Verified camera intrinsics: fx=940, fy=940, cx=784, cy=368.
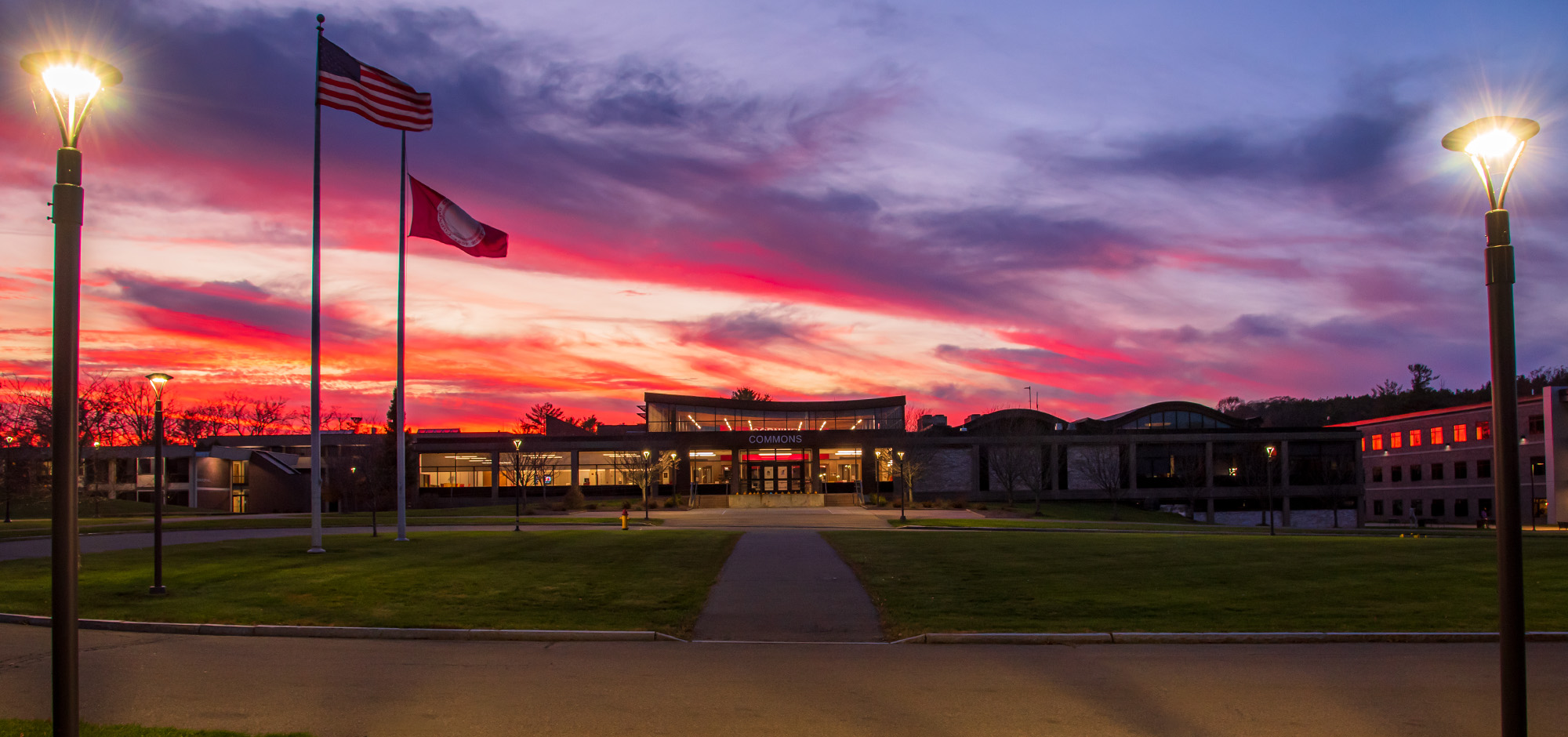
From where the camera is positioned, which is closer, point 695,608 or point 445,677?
point 445,677

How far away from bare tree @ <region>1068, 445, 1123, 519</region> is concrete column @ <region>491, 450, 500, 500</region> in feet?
158

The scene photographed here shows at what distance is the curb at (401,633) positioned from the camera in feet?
44.2

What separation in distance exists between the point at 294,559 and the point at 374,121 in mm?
11235

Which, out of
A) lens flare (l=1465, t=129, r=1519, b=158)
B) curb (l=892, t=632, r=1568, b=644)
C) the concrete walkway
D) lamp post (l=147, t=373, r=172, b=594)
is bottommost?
the concrete walkway

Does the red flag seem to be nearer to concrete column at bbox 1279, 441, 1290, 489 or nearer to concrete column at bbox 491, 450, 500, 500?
concrete column at bbox 491, 450, 500, 500

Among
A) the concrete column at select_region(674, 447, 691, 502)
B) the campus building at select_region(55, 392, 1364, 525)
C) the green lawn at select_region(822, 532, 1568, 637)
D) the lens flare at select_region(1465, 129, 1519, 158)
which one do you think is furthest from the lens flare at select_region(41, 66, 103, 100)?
the concrete column at select_region(674, 447, 691, 502)

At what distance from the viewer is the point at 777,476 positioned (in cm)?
7994

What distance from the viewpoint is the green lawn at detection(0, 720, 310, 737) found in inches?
314

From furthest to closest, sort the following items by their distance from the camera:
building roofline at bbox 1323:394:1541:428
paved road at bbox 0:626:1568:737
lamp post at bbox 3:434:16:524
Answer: building roofline at bbox 1323:394:1541:428 < lamp post at bbox 3:434:16:524 < paved road at bbox 0:626:1568:737

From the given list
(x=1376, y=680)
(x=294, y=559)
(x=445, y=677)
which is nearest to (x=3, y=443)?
(x=294, y=559)

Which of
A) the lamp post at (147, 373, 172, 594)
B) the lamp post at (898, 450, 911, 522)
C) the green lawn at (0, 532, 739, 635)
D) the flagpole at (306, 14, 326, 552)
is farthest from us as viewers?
the lamp post at (898, 450, 911, 522)

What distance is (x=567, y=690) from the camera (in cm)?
1020

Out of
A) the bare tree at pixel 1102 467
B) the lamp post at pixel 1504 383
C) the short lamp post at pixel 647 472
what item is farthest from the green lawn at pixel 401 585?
the bare tree at pixel 1102 467

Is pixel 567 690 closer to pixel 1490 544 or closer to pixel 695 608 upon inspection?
pixel 695 608
